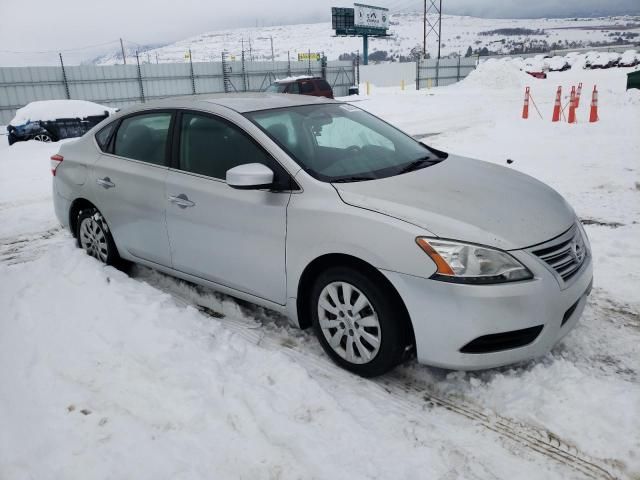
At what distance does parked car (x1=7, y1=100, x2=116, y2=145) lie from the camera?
13781 millimetres

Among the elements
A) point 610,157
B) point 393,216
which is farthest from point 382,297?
point 610,157

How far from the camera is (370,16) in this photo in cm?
5753

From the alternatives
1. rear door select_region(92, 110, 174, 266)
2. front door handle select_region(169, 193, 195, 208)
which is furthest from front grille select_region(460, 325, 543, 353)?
rear door select_region(92, 110, 174, 266)

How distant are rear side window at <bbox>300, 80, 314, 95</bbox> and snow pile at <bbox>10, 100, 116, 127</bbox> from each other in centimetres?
815

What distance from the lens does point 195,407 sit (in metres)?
2.74

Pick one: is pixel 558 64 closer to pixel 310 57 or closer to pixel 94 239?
pixel 310 57

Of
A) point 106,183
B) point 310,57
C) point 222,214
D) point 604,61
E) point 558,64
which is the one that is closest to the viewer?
point 222,214

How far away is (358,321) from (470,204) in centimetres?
94

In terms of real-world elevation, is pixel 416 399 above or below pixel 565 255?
below

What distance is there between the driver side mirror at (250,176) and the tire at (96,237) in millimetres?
1984

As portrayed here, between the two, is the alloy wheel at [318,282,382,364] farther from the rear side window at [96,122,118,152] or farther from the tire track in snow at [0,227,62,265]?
the tire track in snow at [0,227,62,265]

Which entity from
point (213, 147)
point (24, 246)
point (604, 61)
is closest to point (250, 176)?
point (213, 147)

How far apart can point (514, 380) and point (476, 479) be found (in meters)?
0.77

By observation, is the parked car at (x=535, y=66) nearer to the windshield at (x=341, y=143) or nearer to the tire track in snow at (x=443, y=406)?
the windshield at (x=341, y=143)
